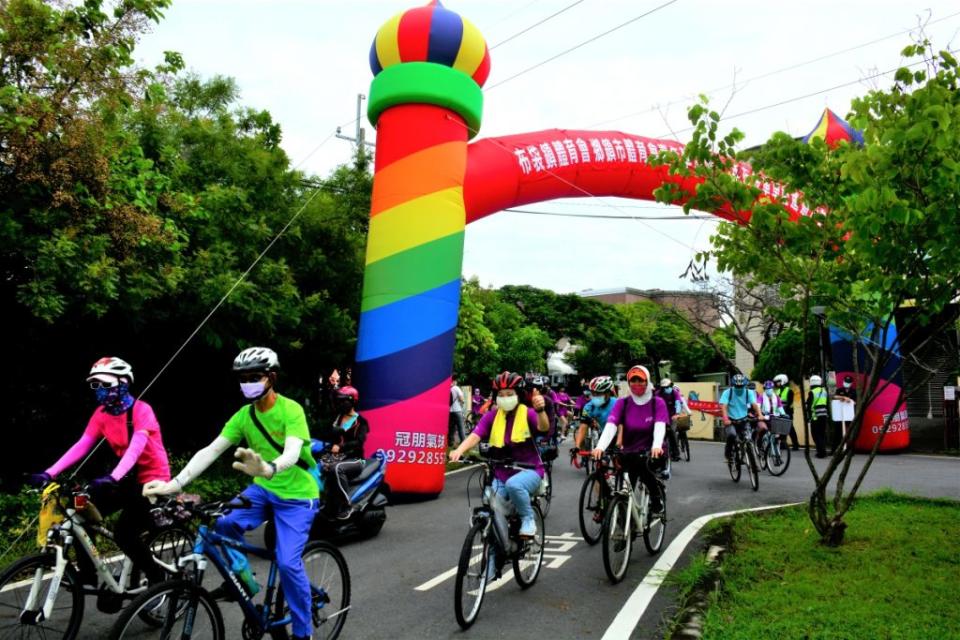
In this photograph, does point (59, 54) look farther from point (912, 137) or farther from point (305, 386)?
point (305, 386)

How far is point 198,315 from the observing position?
10.7 m

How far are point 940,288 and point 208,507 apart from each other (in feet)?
18.8

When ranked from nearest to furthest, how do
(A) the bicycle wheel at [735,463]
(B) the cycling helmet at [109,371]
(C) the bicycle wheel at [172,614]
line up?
1. (C) the bicycle wheel at [172,614]
2. (B) the cycling helmet at [109,371]
3. (A) the bicycle wheel at [735,463]

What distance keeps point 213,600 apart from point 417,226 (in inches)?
306

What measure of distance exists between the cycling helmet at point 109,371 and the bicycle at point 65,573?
739 mm

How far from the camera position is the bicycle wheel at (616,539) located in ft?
20.4

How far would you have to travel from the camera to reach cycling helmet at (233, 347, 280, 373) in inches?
167

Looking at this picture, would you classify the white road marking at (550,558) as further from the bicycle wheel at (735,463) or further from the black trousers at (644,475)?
the bicycle wheel at (735,463)

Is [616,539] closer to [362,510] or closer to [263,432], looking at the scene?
[362,510]

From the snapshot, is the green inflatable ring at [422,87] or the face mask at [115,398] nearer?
the face mask at [115,398]

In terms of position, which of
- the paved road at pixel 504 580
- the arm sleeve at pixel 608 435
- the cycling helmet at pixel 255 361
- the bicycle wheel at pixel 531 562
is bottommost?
the paved road at pixel 504 580

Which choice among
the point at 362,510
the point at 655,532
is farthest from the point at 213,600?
the point at 655,532

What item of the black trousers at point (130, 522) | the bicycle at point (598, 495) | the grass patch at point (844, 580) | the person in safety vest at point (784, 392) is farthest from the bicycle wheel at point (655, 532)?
the person in safety vest at point (784, 392)

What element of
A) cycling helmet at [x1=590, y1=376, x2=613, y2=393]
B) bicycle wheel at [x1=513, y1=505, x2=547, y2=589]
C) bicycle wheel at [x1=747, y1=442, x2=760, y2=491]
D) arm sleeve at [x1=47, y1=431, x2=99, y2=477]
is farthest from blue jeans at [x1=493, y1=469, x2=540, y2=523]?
bicycle wheel at [x1=747, y1=442, x2=760, y2=491]
